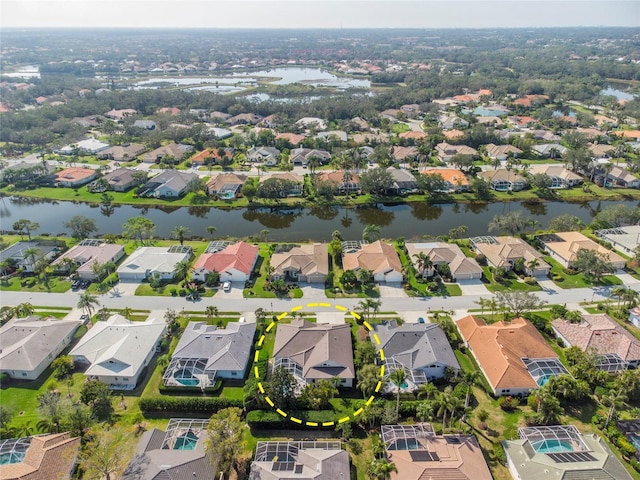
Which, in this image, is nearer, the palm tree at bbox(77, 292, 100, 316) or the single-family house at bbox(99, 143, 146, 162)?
the palm tree at bbox(77, 292, 100, 316)

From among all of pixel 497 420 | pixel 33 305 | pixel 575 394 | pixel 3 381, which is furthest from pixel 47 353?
pixel 575 394

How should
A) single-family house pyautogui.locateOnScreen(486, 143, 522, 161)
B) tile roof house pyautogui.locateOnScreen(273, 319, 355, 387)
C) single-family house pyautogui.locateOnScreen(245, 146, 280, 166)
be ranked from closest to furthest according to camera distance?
tile roof house pyautogui.locateOnScreen(273, 319, 355, 387)
single-family house pyautogui.locateOnScreen(245, 146, 280, 166)
single-family house pyautogui.locateOnScreen(486, 143, 522, 161)

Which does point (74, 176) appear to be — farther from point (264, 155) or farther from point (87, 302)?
point (87, 302)

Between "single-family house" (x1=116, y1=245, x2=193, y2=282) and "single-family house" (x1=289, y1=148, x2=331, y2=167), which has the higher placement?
"single-family house" (x1=289, y1=148, x2=331, y2=167)

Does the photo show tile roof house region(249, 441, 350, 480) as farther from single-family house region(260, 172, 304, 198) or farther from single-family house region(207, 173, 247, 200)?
single-family house region(207, 173, 247, 200)

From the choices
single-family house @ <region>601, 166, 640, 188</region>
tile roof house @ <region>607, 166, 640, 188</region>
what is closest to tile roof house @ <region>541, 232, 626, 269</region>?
single-family house @ <region>601, 166, 640, 188</region>

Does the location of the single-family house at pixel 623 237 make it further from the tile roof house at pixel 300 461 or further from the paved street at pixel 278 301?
the tile roof house at pixel 300 461


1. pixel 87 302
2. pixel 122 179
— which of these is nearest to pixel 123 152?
pixel 122 179
